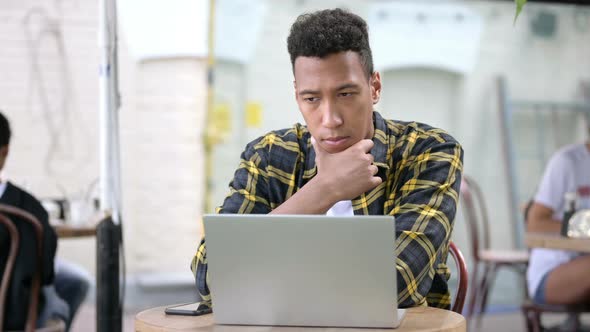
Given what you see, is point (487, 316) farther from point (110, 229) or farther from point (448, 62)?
point (110, 229)

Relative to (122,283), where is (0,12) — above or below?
above

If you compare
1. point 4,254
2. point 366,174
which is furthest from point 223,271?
point 4,254

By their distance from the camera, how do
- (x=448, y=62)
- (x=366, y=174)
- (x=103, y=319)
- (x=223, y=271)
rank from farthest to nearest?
(x=448, y=62) < (x=103, y=319) < (x=366, y=174) < (x=223, y=271)

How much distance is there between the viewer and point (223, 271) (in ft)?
4.34

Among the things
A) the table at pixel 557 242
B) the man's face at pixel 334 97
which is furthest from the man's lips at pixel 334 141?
the table at pixel 557 242

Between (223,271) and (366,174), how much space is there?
403 mm

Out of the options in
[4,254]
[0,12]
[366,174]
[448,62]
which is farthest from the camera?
[448,62]

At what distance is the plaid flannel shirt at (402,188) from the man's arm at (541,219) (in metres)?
1.76

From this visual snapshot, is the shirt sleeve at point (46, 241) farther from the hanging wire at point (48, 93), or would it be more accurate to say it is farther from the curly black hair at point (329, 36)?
the hanging wire at point (48, 93)

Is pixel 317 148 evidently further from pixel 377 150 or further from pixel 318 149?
pixel 377 150

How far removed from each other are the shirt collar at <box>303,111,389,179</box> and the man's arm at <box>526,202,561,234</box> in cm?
179

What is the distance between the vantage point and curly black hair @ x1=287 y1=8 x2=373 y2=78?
5.33 ft

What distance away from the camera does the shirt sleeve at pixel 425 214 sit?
151cm

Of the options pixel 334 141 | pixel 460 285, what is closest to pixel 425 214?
pixel 334 141
